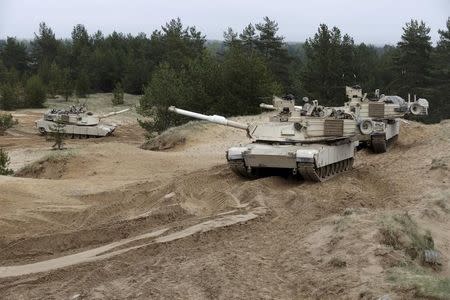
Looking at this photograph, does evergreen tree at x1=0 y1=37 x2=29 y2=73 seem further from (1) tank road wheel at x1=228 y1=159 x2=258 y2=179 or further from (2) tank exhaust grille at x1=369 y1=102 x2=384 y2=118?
(1) tank road wheel at x1=228 y1=159 x2=258 y2=179

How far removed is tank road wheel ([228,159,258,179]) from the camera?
1452 centimetres

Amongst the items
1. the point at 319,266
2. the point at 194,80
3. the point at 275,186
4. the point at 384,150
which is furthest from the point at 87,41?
the point at 319,266

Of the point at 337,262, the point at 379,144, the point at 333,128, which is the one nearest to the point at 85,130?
the point at 379,144

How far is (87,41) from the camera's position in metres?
76.8

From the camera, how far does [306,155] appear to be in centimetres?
1355

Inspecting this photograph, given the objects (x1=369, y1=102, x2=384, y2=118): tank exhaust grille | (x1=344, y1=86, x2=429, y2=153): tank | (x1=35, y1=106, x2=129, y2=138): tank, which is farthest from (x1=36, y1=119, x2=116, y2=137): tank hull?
(x1=369, y1=102, x2=384, y2=118): tank exhaust grille

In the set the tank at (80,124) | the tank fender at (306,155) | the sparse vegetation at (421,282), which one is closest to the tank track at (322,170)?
the tank fender at (306,155)

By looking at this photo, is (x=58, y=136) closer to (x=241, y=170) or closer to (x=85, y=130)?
(x=85, y=130)

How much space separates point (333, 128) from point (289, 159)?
1.85 m

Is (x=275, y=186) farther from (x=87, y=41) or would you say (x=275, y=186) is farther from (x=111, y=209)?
(x=87, y=41)

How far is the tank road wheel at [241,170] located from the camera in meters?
14.5

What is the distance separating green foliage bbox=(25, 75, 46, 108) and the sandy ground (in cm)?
3556

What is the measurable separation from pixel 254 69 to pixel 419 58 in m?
15.0

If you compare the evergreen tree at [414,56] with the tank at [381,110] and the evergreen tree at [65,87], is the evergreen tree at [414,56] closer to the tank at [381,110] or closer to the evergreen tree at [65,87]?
the tank at [381,110]
